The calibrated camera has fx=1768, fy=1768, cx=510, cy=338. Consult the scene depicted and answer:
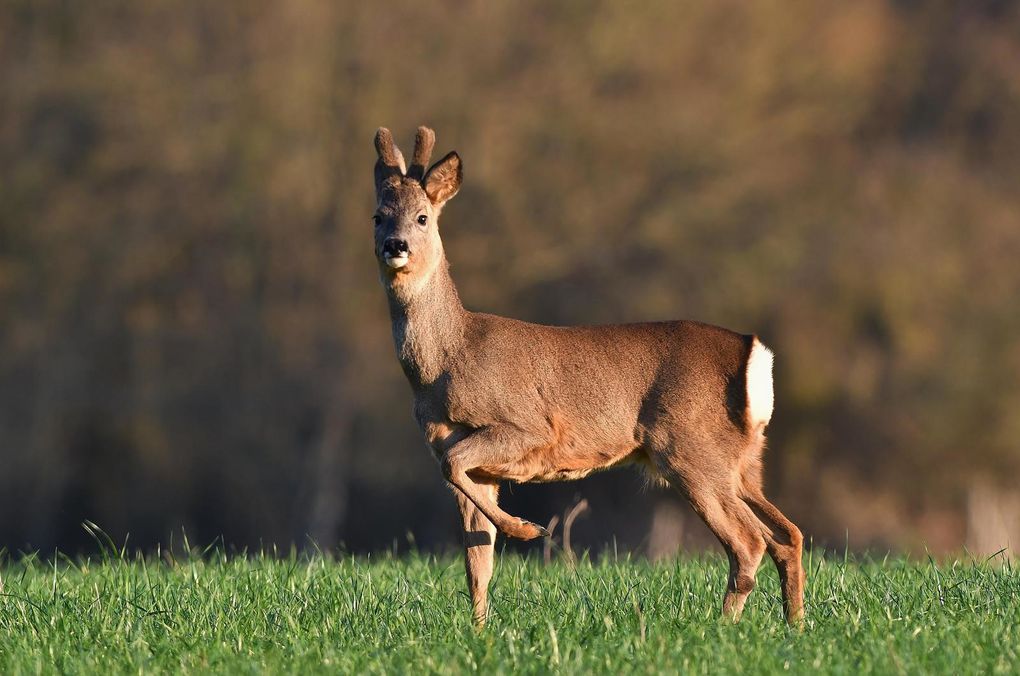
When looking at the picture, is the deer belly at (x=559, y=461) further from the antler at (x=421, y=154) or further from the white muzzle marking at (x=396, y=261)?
the antler at (x=421, y=154)

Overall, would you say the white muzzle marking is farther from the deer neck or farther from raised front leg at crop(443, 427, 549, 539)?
raised front leg at crop(443, 427, 549, 539)

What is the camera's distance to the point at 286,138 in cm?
2255

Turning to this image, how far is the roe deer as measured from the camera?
7031mm

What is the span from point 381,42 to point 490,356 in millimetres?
16007

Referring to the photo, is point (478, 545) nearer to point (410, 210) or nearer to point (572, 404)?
point (572, 404)

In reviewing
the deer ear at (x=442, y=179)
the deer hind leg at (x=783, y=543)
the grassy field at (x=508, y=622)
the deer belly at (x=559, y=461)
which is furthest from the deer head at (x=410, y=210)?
the deer hind leg at (x=783, y=543)

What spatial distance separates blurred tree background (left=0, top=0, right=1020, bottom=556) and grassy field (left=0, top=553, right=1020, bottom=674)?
1431 centimetres

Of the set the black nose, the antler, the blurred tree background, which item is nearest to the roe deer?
the black nose

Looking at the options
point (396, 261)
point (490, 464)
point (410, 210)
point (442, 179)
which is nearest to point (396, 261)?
point (396, 261)

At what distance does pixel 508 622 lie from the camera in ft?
21.0

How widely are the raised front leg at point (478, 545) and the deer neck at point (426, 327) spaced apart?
1.71 feet

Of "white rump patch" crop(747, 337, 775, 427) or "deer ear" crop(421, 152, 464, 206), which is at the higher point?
"deer ear" crop(421, 152, 464, 206)

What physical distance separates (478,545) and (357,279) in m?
16.0

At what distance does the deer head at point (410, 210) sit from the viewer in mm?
7266
